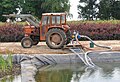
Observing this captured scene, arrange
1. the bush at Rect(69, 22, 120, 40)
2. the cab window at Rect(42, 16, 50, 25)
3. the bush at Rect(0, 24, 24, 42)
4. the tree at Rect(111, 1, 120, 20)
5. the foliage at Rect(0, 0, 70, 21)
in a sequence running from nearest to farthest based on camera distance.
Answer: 1. the cab window at Rect(42, 16, 50, 25)
2. the bush at Rect(0, 24, 24, 42)
3. the bush at Rect(69, 22, 120, 40)
4. the foliage at Rect(0, 0, 70, 21)
5. the tree at Rect(111, 1, 120, 20)

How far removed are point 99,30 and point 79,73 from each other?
935cm

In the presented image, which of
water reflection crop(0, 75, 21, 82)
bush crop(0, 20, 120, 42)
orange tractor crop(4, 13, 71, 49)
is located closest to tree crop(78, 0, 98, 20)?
bush crop(0, 20, 120, 42)

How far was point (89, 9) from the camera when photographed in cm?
3981

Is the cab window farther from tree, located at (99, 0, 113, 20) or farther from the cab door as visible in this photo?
tree, located at (99, 0, 113, 20)

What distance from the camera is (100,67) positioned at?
1319cm

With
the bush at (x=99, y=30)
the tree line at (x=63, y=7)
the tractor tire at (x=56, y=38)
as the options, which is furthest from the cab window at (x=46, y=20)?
the tree line at (x=63, y=7)

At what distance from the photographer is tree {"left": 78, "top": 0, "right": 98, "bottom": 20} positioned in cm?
3969

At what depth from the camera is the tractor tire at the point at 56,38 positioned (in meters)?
15.4

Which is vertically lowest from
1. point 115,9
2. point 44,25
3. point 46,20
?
point 115,9

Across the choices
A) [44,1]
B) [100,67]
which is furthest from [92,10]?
[100,67]

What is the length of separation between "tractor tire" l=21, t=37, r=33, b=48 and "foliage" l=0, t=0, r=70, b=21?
18.3 metres

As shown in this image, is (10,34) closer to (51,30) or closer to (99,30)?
(99,30)

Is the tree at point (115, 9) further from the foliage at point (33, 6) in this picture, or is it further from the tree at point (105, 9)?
the foliage at point (33, 6)

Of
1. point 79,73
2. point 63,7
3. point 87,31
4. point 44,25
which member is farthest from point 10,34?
point 63,7
